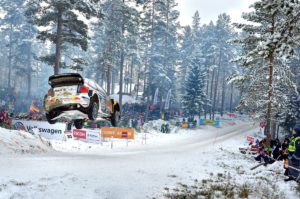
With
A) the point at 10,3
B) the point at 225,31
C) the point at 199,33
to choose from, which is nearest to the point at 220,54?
the point at 225,31

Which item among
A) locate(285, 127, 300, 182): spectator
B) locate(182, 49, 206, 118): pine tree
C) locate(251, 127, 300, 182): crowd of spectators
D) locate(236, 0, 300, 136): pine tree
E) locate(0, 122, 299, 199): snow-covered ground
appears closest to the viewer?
locate(0, 122, 299, 199): snow-covered ground

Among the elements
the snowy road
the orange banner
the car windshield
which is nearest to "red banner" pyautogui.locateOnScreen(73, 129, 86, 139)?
the orange banner

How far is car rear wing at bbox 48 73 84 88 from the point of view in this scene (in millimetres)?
6970

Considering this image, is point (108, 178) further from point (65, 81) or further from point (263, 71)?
point (263, 71)

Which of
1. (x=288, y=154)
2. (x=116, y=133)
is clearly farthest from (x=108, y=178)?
(x=116, y=133)

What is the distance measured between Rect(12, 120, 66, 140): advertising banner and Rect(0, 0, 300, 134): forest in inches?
150

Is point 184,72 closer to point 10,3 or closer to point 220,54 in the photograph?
point 220,54

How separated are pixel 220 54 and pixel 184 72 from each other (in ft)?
26.4

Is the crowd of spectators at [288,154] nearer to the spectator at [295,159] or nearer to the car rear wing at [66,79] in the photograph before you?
the spectator at [295,159]

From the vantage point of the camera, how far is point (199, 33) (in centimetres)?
6712

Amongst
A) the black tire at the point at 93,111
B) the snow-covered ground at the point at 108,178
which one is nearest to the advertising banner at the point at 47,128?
the snow-covered ground at the point at 108,178

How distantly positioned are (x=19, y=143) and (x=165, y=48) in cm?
3798

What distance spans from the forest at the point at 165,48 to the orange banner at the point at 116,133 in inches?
129

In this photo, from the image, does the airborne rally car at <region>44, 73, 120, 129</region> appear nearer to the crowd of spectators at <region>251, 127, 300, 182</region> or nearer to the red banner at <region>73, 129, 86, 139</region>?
the crowd of spectators at <region>251, 127, 300, 182</region>
